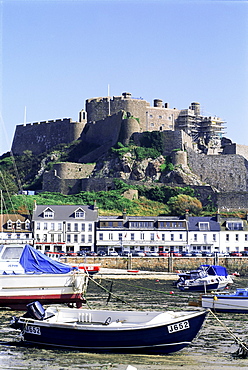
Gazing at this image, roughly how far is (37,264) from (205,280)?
15156mm

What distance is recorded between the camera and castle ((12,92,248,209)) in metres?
73.1

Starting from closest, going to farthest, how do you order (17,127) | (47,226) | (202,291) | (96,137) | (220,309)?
(220,309)
(202,291)
(47,226)
(96,137)
(17,127)

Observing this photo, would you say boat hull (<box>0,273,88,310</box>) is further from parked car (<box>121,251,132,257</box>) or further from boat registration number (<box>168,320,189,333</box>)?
parked car (<box>121,251,132,257</box>)

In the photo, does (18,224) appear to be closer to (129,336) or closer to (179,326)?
(129,336)

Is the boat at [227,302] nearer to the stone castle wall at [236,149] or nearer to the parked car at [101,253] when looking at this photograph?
the parked car at [101,253]

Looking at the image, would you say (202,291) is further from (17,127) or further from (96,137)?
(17,127)

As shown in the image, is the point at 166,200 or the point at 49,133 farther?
the point at 49,133

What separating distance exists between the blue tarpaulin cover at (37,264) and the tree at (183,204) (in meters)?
37.1

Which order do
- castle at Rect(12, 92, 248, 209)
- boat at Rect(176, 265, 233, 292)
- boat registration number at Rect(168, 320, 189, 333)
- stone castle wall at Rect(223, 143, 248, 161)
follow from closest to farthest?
boat registration number at Rect(168, 320, 189, 333) → boat at Rect(176, 265, 233, 292) → castle at Rect(12, 92, 248, 209) → stone castle wall at Rect(223, 143, 248, 161)

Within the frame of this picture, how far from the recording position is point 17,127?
91500mm

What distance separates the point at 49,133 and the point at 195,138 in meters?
19.1

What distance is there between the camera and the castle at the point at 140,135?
2879 inches

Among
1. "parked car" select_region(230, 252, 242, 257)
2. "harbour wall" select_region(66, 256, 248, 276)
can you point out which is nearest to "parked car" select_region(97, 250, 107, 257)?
"harbour wall" select_region(66, 256, 248, 276)

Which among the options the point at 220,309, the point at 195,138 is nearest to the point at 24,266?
the point at 220,309
